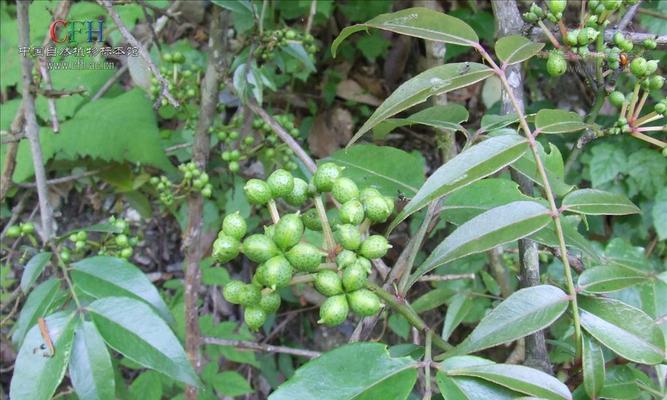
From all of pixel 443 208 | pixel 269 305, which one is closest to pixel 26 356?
pixel 269 305

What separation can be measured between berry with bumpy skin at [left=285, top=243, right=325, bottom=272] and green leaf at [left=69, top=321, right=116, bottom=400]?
19.9 inches

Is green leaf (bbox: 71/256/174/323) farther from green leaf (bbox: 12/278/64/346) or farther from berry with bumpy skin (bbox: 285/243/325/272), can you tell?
berry with bumpy skin (bbox: 285/243/325/272)

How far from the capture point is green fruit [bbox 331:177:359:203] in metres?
0.91

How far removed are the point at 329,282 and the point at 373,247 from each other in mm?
89

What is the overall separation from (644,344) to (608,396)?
0.39ft

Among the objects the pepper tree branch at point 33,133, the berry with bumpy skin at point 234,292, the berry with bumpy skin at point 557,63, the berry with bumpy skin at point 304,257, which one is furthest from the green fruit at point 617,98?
the pepper tree branch at point 33,133

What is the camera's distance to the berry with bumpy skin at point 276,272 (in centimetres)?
80

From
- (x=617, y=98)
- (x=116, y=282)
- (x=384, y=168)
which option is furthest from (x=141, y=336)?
(x=617, y=98)

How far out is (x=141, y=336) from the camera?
43.6 inches

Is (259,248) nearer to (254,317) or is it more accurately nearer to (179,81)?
(254,317)

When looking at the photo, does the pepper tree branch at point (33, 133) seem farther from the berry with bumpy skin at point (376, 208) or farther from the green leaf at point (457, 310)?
the green leaf at point (457, 310)

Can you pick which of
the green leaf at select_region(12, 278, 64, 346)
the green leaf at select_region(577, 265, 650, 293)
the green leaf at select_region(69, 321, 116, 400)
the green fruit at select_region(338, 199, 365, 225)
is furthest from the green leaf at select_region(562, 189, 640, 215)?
the green leaf at select_region(12, 278, 64, 346)

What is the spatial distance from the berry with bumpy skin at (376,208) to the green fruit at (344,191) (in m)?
0.03

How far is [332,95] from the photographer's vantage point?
2.94m
